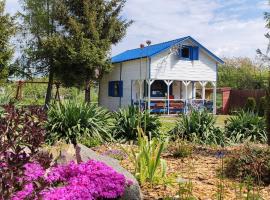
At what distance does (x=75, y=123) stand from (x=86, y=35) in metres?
18.0

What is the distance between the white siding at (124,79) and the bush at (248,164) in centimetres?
2107

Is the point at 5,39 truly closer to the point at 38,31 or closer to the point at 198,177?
the point at 38,31

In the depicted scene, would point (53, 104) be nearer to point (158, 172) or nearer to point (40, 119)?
point (158, 172)

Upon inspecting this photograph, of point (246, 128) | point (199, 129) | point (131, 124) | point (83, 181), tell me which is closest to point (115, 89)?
point (246, 128)

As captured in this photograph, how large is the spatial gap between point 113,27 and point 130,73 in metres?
3.63

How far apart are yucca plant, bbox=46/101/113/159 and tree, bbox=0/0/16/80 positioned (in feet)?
34.0

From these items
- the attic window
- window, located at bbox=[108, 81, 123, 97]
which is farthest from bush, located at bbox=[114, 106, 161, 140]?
window, located at bbox=[108, 81, 123, 97]

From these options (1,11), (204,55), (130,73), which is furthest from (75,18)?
(204,55)

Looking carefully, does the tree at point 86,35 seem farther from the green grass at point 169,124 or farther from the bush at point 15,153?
the bush at point 15,153

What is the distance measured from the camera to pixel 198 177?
5.87 m

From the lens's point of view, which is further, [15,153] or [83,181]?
[83,181]

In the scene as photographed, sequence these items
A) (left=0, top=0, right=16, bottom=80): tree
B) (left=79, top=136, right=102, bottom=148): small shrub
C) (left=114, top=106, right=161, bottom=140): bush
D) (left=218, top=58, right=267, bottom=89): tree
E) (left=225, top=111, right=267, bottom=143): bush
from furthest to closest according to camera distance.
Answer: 1. (left=218, top=58, right=267, bottom=89): tree
2. (left=0, top=0, right=16, bottom=80): tree
3. (left=225, top=111, right=267, bottom=143): bush
4. (left=114, top=106, right=161, bottom=140): bush
5. (left=79, top=136, right=102, bottom=148): small shrub

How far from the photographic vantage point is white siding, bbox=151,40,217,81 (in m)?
27.4

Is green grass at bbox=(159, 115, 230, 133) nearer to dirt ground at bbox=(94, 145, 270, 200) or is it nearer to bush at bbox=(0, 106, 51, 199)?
dirt ground at bbox=(94, 145, 270, 200)
